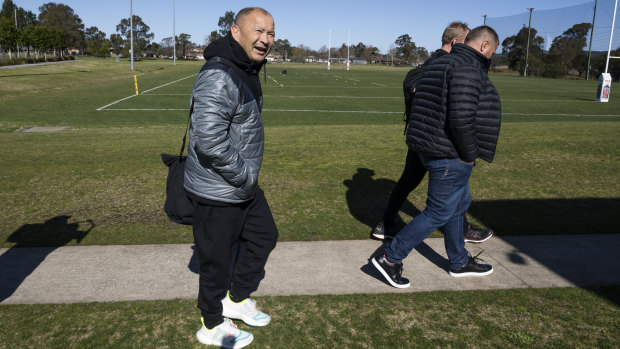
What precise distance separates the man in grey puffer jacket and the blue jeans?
107 centimetres

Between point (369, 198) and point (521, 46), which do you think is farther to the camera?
point (521, 46)

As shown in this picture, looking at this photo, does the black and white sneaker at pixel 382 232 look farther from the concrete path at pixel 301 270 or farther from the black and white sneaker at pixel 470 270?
the black and white sneaker at pixel 470 270

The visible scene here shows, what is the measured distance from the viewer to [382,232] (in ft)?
14.4

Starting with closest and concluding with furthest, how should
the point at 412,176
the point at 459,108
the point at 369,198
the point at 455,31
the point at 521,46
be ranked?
the point at 459,108 < the point at 455,31 < the point at 412,176 < the point at 369,198 < the point at 521,46

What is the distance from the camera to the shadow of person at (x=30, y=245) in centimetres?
342

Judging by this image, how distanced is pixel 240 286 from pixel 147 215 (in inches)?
94.8

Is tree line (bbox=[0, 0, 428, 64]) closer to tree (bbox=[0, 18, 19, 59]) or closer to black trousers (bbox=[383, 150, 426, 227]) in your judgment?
tree (bbox=[0, 18, 19, 59])

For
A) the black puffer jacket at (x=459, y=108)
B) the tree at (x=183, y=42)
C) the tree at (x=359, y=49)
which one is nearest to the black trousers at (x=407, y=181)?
the black puffer jacket at (x=459, y=108)

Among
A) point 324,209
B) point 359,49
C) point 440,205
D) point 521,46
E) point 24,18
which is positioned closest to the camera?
point 440,205

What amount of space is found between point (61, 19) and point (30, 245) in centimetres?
12267

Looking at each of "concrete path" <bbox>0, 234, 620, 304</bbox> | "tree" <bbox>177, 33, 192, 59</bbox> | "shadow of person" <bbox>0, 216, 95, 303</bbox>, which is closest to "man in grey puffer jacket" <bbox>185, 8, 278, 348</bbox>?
"concrete path" <bbox>0, 234, 620, 304</bbox>

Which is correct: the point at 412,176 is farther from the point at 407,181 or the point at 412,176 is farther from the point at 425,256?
the point at 425,256

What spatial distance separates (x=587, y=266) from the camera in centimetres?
376

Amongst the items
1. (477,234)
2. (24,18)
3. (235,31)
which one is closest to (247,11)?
(235,31)
